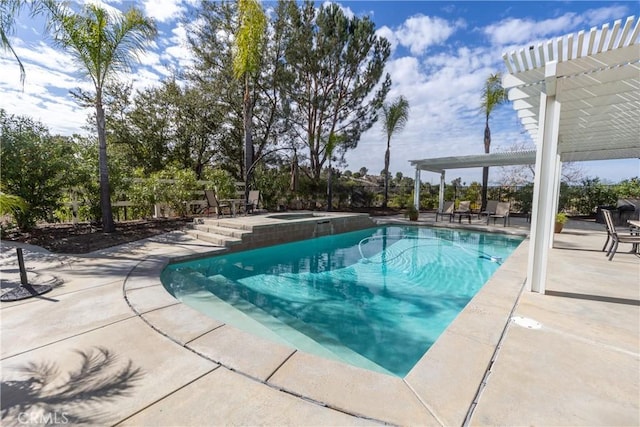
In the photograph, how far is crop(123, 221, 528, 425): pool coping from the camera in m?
1.69

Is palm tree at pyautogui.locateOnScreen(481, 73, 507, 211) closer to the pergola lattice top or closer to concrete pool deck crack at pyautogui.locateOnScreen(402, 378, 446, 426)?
the pergola lattice top

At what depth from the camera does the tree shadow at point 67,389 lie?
1592 millimetres

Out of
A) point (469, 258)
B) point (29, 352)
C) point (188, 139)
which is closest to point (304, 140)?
point (188, 139)

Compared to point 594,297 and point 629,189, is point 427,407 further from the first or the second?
point 629,189

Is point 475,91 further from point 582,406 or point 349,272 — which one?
point 582,406

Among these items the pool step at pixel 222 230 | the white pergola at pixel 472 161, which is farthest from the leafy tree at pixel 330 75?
the pool step at pixel 222 230

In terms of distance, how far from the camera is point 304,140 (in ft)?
52.1

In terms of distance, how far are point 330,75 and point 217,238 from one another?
1199 cm

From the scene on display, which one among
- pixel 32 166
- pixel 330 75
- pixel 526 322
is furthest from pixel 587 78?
pixel 330 75

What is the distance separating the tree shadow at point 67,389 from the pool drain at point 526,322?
11.4 ft

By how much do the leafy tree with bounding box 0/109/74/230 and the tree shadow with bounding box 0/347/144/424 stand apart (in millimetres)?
5900

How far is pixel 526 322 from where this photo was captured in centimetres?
285

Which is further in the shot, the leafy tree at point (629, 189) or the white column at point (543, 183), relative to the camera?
the leafy tree at point (629, 189)

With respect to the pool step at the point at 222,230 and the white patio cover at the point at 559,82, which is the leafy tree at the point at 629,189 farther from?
the pool step at the point at 222,230
